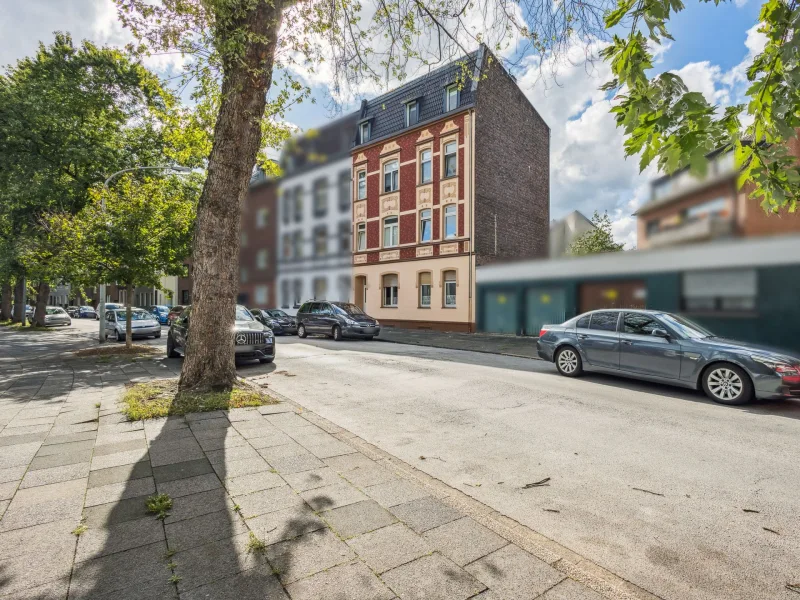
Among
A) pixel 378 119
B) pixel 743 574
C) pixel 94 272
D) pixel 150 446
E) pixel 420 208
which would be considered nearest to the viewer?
pixel 743 574

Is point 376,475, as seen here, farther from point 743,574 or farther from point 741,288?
point 741,288

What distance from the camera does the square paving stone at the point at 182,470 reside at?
3.45 metres

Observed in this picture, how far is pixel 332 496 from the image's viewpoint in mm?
3105

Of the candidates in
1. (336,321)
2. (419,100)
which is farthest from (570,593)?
(419,100)

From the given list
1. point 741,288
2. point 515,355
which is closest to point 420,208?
point 515,355

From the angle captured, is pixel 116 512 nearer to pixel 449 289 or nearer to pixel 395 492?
pixel 395 492

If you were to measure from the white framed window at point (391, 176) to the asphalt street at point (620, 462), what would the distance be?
18.0 metres

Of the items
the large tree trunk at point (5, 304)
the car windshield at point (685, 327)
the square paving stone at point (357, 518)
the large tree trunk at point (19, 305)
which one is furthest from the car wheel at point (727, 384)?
the large tree trunk at point (5, 304)

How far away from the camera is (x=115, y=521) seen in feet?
8.96

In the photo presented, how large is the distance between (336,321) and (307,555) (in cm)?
→ 1581

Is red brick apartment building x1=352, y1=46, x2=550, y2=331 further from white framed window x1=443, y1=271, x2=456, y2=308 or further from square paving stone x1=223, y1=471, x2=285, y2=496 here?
square paving stone x1=223, y1=471, x2=285, y2=496

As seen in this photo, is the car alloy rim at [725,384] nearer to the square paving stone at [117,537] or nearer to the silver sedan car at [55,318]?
the square paving stone at [117,537]

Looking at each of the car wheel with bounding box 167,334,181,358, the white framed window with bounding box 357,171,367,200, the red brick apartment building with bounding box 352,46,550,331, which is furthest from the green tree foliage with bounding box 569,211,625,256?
the car wheel with bounding box 167,334,181,358

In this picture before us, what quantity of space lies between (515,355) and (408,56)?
9176 mm
